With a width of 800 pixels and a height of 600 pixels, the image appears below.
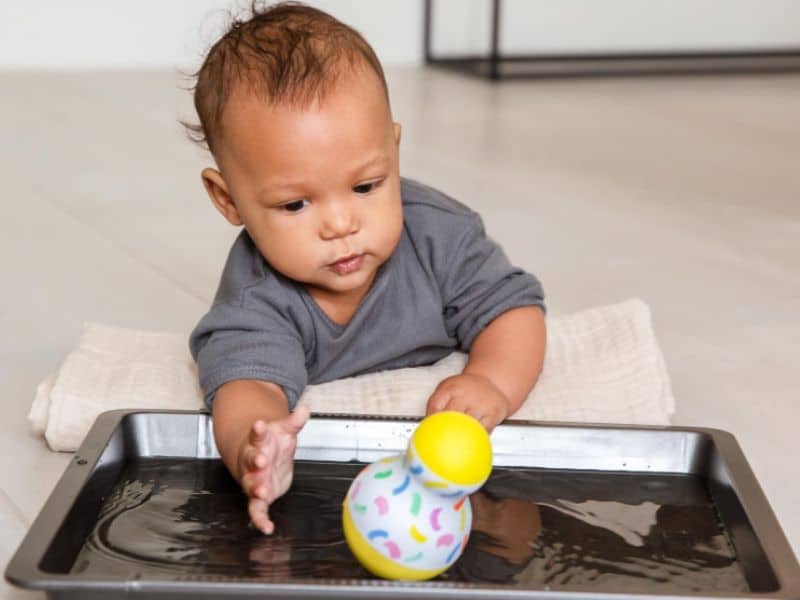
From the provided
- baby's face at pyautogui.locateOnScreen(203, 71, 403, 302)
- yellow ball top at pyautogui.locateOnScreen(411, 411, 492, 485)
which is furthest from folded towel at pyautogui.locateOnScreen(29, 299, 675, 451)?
yellow ball top at pyautogui.locateOnScreen(411, 411, 492, 485)

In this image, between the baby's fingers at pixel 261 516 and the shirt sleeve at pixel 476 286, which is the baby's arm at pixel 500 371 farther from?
the baby's fingers at pixel 261 516

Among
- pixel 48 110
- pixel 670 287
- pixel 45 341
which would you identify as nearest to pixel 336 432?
pixel 45 341

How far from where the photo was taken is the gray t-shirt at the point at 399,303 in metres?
1.05

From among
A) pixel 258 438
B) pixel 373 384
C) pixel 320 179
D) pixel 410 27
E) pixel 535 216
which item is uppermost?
pixel 320 179

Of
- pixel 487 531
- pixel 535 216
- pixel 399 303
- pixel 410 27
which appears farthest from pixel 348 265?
pixel 410 27

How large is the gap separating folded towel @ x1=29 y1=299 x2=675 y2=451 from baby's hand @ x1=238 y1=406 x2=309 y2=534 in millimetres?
221

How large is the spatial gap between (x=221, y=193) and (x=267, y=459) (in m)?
0.28

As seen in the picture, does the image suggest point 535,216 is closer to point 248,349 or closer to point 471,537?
point 248,349

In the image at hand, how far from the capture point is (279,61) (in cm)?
95

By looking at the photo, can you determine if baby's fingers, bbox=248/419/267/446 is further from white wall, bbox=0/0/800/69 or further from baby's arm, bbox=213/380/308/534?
white wall, bbox=0/0/800/69

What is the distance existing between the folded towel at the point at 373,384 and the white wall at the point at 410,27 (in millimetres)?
2140

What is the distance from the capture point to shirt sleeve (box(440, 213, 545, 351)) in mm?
1120

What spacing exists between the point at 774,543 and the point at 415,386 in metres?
0.38

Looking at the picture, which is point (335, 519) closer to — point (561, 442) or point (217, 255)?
point (561, 442)
